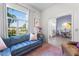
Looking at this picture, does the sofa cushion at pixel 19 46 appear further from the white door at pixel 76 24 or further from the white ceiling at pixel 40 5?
the white door at pixel 76 24

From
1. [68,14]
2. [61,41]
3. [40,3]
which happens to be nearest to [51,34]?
[61,41]

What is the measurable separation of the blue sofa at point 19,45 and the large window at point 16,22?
0.30 ft

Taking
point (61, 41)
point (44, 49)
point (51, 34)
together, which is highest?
point (51, 34)

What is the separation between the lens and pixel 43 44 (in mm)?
1828

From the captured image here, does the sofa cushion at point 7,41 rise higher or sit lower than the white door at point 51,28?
lower

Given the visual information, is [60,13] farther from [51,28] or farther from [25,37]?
[25,37]

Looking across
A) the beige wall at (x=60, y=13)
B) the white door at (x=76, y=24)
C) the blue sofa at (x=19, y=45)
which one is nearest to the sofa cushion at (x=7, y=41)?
the blue sofa at (x=19, y=45)

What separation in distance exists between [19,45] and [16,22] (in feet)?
1.35

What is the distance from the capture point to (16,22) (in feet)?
5.64

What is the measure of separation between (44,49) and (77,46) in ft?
1.90

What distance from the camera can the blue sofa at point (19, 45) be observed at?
1658mm

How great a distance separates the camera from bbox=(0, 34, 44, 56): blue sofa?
1658 millimetres

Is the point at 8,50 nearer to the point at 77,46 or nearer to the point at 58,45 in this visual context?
the point at 58,45

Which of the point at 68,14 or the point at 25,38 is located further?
the point at 25,38
